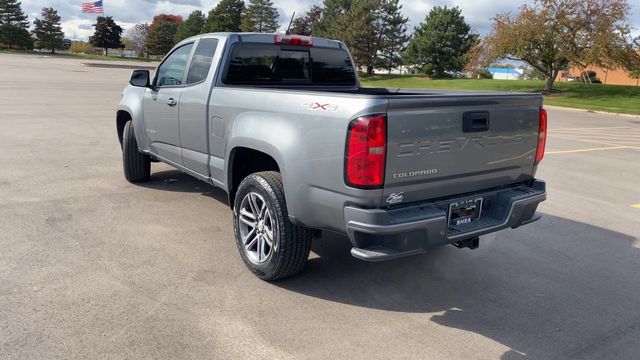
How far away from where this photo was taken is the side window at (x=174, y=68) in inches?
211

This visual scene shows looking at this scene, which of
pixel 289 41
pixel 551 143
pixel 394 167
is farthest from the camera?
pixel 551 143

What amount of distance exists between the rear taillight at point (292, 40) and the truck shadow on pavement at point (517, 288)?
1.98m

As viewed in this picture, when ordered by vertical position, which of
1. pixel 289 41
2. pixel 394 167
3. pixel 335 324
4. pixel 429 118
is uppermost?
pixel 289 41

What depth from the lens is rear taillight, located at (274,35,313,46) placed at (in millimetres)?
5074

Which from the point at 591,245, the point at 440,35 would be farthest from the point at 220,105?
the point at 440,35

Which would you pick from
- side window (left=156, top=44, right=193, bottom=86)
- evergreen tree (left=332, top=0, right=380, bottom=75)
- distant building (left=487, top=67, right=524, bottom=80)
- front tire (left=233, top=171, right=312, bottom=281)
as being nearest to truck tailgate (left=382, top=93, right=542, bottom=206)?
front tire (left=233, top=171, right=312, bottom=281)

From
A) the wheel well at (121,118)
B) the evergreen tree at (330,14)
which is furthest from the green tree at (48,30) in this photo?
the wheel well at (121,118)

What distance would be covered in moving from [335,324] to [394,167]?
1.12 metres

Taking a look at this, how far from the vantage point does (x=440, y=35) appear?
48.4 metres

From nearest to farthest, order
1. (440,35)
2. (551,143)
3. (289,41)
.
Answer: (289,41), (551,143), (440,35)

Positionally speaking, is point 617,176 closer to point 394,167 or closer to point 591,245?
point 591,245

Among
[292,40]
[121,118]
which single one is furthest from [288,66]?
[121,118]

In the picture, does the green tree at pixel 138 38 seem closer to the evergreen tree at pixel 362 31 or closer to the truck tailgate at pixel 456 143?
the evergreen tree at pixel 362 31

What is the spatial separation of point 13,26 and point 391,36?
5616cm
